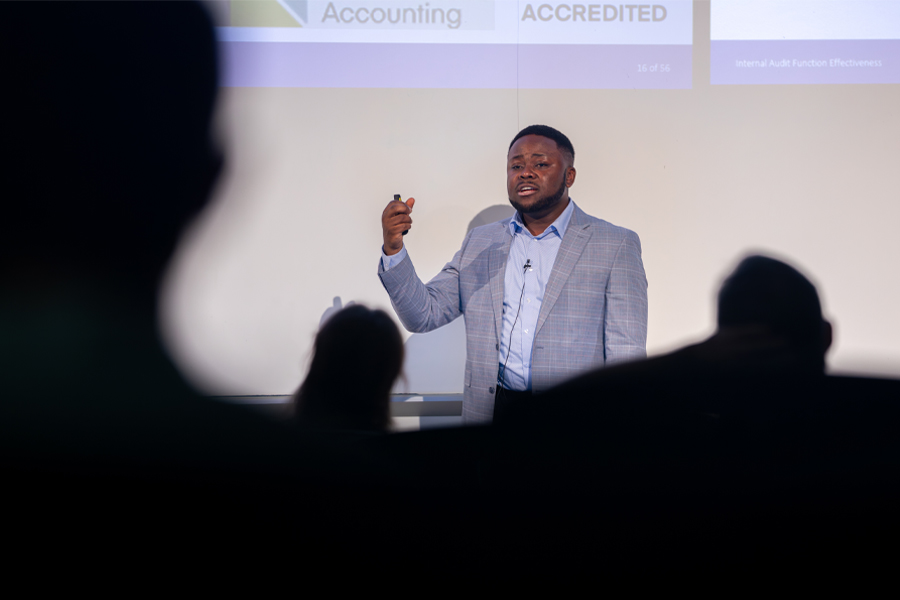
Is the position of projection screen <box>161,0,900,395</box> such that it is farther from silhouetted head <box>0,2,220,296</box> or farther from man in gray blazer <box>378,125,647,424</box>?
silhouetted head <box>0,2,220,296</box>

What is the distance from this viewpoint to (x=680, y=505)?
288 millimetres

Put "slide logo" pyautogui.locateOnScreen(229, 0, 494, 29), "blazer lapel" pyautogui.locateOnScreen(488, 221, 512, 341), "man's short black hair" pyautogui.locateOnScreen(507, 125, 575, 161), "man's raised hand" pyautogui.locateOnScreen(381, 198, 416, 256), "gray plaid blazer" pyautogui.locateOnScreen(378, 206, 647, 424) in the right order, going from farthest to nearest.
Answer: "slide logo" pyautogui.locateOnScreen(229, 0, 494, 29)
"man's short black hair" pyautogui.locateOnScreen(507, 125, 575, 161)
"blazer lapel" pyautogui.locateOnScreen(488, 221, 512, 341)
"gray plaid blazer" pyautogui.locateOnScreen(378, 206, 647, 424)
"man's raised hand" pyautogui.locateOnScreen(381, 198, 416, 256)

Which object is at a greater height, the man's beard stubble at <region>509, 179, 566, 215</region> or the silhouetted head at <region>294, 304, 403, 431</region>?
the man's beard stubble at <region>509, 179, 566, 215</region>

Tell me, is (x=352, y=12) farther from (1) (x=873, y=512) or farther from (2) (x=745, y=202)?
(1) (x=873, y=512)

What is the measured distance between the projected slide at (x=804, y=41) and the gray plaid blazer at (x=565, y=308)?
108cm

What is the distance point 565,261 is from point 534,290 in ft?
0.44

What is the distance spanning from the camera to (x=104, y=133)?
0.78 ft

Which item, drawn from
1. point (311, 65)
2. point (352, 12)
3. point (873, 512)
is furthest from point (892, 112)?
→ point (873, 512)

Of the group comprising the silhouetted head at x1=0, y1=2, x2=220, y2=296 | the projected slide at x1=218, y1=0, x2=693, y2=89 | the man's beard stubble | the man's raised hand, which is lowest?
the silhouetted head at x1=0, y1=2, x2=220, y2=296

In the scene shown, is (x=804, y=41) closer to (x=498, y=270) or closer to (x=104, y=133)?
(x=498, y=270)

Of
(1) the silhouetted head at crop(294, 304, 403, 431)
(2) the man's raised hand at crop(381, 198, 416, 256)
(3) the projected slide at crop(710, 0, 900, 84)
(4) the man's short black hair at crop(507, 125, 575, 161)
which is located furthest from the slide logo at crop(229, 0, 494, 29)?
(1) the silhouetted head at crop(294, 304, 403, 431)

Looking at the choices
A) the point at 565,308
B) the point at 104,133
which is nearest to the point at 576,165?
the point at 565,308

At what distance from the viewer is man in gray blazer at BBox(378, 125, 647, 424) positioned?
1.55 m

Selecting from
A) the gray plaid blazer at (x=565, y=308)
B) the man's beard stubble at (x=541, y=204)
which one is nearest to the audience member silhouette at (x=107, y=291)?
the gray plaid blazer at (x=565, y=308)
